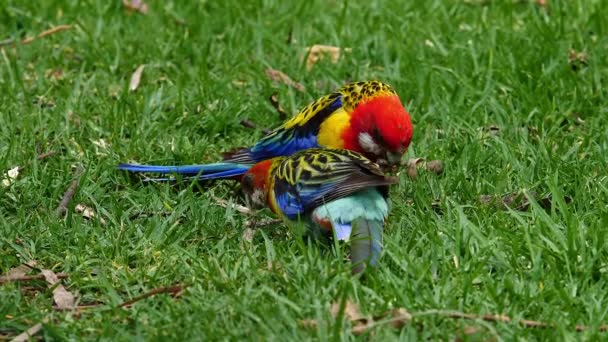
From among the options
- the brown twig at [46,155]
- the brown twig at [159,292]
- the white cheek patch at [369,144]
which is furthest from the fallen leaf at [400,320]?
the brown twig at [46,155]

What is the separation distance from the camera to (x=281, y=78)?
21.2 ft

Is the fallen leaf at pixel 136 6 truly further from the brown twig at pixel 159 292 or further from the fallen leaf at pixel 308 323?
the fallen leaf at pixel 308 323

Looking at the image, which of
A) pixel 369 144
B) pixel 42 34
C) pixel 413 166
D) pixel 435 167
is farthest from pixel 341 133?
pixel 42 34

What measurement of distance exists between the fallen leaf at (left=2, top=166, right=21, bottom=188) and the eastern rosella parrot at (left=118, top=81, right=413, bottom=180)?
501 millimetres

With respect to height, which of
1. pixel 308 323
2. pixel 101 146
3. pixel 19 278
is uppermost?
pixel 308 323

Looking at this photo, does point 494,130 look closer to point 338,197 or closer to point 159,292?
point 338,197

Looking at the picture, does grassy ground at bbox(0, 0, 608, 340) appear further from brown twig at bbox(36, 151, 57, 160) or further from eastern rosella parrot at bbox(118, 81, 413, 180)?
eastern rosella parrot at bbox(118, 81, 413, 180)

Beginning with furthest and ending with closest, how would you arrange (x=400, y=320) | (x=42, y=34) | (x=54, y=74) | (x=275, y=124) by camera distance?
(x=42, y=34) < (x=54, y=74) < (x=275, y=124) < (x=400, y=320)

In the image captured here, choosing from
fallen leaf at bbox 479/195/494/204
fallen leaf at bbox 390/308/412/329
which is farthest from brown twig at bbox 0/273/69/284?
fallen leaf at bbox 479/195/494/204

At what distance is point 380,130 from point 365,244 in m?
0.90

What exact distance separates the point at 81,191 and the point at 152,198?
1.10ft

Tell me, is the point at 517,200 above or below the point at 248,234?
above

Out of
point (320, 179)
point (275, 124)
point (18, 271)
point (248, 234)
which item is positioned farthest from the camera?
point (275, 124)

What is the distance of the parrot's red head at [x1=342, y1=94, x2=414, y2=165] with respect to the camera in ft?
16.4
